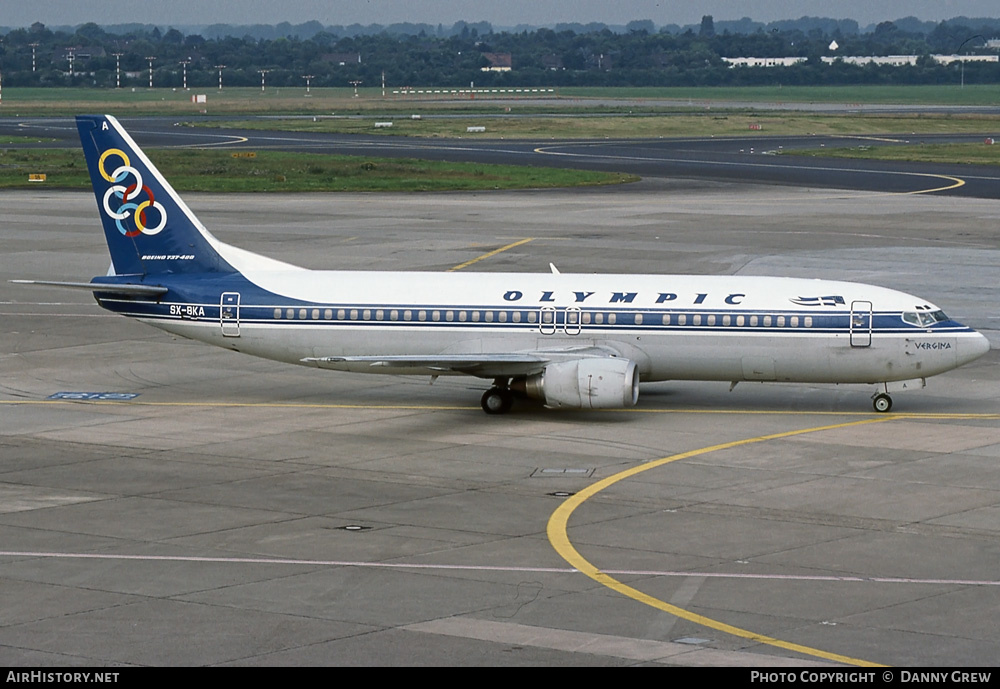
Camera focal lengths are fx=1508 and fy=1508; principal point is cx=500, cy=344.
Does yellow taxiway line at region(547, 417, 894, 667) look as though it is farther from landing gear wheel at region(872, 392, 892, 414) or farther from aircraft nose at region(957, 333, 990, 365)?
aircraft nose at region(957, 333, 990, 365)

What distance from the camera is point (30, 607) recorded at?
81.4 feet

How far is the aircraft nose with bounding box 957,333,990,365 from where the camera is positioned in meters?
41.1

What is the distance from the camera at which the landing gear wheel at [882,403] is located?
42219mm

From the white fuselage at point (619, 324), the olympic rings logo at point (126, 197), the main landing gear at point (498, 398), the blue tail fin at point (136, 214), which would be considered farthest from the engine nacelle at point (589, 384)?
the olympic rings logo at point (126, 197)

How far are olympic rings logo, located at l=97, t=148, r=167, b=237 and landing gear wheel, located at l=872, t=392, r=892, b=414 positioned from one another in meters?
21.2

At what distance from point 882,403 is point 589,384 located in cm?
868

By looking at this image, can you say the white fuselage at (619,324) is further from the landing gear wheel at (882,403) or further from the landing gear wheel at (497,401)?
the landing gear wheel at (497,401)

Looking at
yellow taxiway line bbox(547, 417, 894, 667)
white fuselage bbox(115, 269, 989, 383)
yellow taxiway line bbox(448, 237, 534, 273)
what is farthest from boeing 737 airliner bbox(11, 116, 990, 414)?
yellow taxiway line bbox(448, 237, 534, 273)

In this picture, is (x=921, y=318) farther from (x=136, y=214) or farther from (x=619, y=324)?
(x=136, y=214)

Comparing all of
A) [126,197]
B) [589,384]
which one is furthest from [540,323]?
[126,197]

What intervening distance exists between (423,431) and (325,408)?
4.40m

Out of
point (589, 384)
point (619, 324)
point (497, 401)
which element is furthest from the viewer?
point (497, 401)

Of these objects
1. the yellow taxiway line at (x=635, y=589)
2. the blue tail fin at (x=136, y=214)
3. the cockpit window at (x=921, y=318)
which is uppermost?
the blue tail fin at (x=136, y=214)

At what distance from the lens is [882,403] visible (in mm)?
42219
